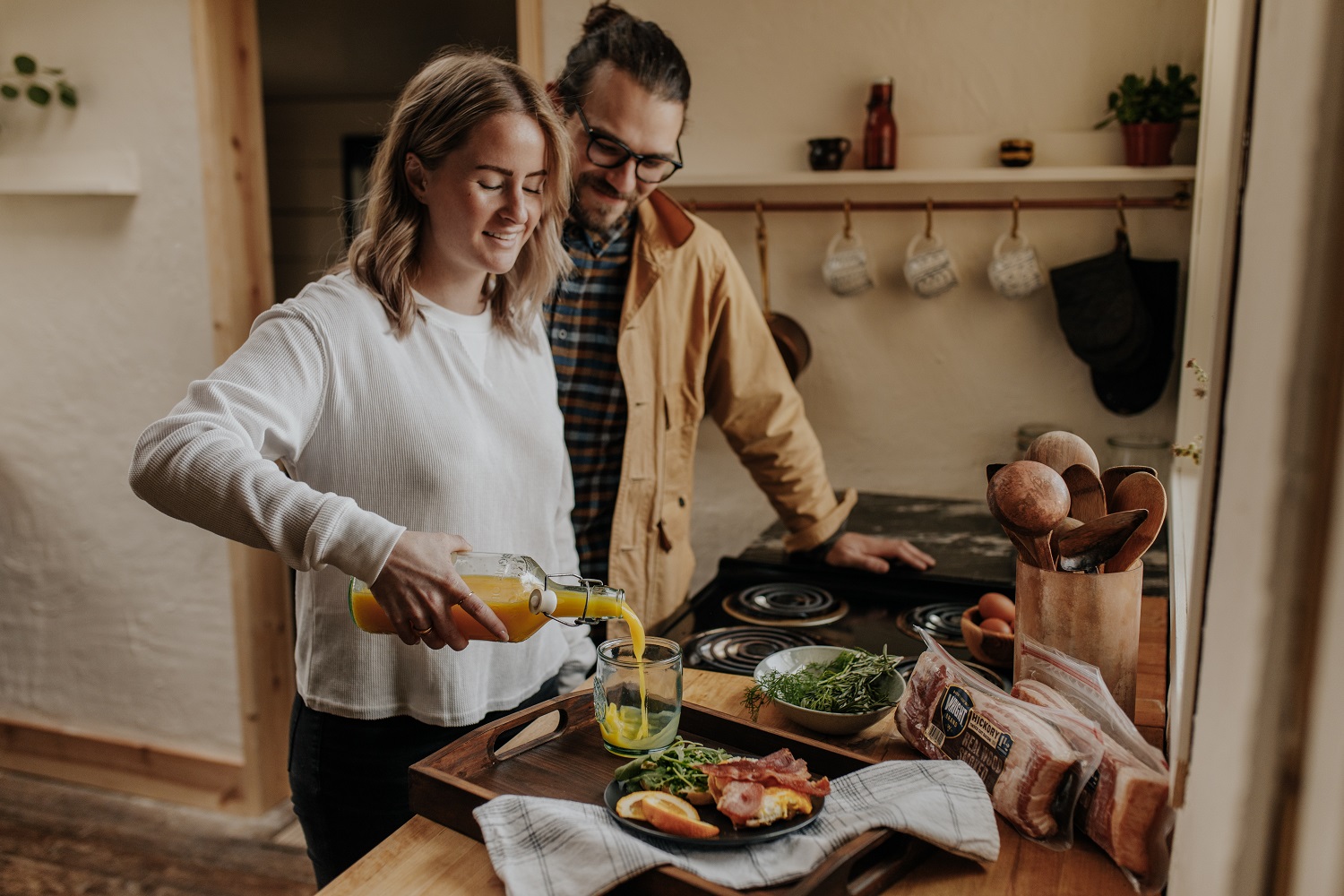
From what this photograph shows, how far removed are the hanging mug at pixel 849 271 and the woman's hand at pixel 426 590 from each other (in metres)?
1.68

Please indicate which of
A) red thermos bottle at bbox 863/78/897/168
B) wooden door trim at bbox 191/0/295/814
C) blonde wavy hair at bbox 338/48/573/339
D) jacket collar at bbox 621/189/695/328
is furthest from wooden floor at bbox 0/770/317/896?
red thermos bottle at bbox 863/78/897/168

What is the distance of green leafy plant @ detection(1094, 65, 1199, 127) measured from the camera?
229cm

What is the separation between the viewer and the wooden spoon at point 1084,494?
1128 mm

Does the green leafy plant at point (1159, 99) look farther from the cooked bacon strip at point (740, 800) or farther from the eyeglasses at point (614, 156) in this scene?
the cooked bacon strip at point (740, 800)

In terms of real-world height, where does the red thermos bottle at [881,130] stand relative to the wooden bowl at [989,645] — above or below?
above

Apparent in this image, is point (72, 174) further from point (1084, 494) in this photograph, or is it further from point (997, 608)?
point (1084, 494)

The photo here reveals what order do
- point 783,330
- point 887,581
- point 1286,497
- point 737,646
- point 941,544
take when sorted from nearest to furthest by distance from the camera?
point 1286,497
point 737,646
point 887,581
point 941,544
point 783,330

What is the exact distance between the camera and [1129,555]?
1.07 meters

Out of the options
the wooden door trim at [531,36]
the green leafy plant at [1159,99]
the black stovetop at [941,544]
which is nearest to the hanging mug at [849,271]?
the black stovetop at [941,544]

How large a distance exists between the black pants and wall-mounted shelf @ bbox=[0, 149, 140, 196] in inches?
81.2

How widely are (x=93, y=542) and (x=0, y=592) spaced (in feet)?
1.33

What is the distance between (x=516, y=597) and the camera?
1187mm

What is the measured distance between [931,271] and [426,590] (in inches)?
69.2

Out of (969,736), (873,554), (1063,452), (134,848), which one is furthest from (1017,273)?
(134,848)
